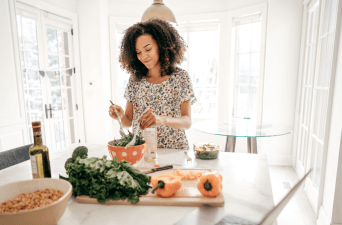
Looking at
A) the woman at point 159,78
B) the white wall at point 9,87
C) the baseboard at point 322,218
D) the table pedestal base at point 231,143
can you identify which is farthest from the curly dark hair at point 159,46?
the white wall at point 9,87

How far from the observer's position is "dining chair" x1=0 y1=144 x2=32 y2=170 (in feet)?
3.92

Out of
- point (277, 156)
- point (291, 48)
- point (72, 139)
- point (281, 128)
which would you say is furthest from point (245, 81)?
point (72, 139)

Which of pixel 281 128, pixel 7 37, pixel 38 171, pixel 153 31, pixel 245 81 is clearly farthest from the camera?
pixel 245 81

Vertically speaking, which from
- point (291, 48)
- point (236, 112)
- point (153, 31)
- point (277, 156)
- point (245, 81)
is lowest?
point (277, 156)

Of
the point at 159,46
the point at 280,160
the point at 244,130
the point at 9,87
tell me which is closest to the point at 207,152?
the point at 159,46

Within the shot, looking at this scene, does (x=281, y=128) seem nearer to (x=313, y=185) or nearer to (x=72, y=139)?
(x=313, y=185)

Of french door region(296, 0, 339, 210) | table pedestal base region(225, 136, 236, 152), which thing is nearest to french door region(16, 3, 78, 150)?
table pedestal base region(225, 136, 236, 152)

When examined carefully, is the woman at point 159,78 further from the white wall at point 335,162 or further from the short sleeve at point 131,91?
the white wall at point 335,162

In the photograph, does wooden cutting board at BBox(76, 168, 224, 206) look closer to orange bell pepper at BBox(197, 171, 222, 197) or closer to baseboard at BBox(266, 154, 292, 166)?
orange bell pepper at BBox(197, 171, 222, 197)

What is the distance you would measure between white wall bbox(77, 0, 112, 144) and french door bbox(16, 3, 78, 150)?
212 mm

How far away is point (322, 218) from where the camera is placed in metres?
1.80

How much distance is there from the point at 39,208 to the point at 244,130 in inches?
72.9

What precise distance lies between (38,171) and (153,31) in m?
0.95

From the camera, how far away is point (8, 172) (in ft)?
3.29
